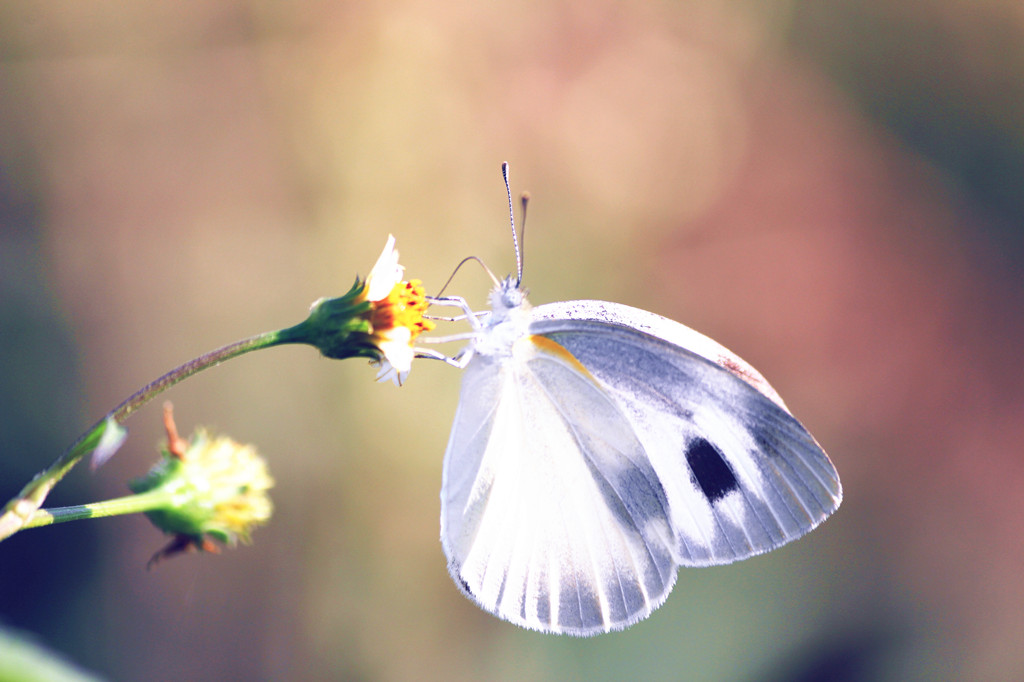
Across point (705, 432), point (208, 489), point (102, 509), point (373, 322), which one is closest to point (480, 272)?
point (705, 432)

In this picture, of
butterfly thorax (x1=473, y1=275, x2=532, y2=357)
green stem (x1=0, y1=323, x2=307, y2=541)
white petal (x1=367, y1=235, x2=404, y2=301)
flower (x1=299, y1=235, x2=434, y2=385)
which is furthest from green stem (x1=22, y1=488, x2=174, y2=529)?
butterfly thorax (x1=473, y1=275, x2=532, y2=357)

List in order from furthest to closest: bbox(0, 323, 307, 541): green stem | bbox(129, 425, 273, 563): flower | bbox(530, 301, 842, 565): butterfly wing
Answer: bbox(530, 301, 842, 565): butterfly wing < bbox(129, 425, 273, 563): flower < bbox(0, 323, 307, 541): green stem

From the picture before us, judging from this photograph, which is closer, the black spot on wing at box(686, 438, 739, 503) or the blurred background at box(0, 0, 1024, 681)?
Result: the black spot on wing at box(686, 438, 739, 503)

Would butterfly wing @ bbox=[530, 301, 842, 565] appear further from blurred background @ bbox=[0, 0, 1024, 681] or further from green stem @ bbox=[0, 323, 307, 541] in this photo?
blurred background @ bbox=[0, 0, 1024, 681]

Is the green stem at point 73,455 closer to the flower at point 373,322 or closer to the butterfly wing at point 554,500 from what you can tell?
the flower at point 373,322

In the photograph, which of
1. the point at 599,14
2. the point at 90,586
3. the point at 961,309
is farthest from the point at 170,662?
the point at 961,309

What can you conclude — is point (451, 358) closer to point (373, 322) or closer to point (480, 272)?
point (373, 322)
